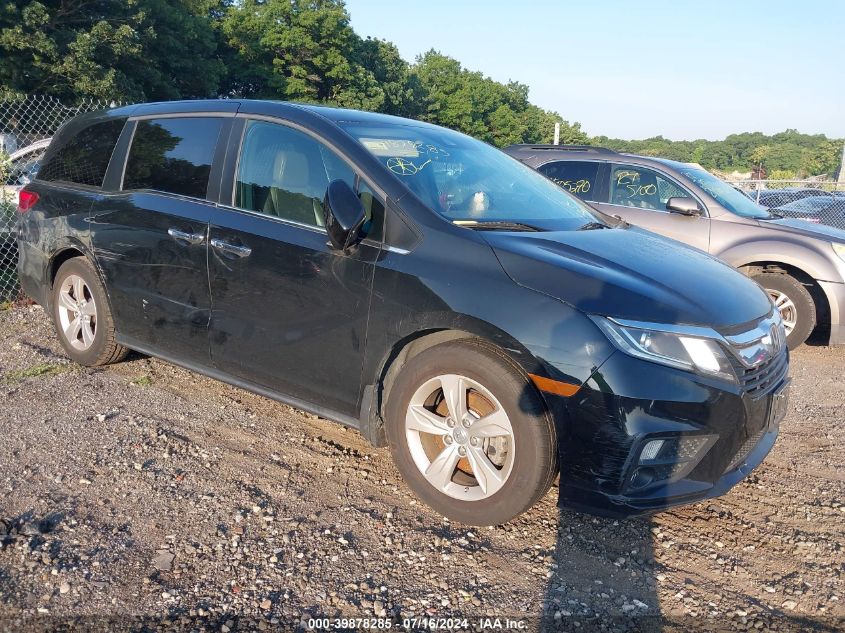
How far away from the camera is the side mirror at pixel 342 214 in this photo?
3.19 metres

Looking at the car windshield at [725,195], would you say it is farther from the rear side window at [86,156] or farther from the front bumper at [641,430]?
the rear side window at [86,156]

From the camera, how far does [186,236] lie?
3.96m

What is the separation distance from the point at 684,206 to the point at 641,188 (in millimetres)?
671

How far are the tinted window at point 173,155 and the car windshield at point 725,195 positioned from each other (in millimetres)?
5036

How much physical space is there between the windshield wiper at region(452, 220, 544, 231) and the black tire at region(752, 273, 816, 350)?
13.1ft

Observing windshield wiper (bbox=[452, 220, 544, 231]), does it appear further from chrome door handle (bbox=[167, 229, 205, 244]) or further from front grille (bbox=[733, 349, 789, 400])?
chrome door handle (bbox=[167, 229, 205, 244])

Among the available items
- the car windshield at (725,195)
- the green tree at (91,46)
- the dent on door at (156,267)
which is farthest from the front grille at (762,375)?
the green tree at (91,46)

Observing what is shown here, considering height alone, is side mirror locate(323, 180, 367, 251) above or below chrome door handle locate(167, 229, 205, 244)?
above

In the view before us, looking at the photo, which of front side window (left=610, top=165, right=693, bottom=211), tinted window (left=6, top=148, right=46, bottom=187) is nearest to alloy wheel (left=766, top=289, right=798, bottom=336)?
front side window (left=610, top=165, right=693, bottom=211)

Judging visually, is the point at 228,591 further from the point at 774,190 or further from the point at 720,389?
the point at 774,190

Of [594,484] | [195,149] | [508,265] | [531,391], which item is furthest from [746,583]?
[195,149]

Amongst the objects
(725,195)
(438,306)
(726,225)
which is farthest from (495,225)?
(725,195)

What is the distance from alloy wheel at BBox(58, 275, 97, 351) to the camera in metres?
4.81

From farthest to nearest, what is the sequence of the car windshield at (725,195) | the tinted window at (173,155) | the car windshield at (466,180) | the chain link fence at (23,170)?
the chain link fence at (23,170) → the car windshield at (725,195) → the tinted window at (173,155) → the car windshield at (466,180)
